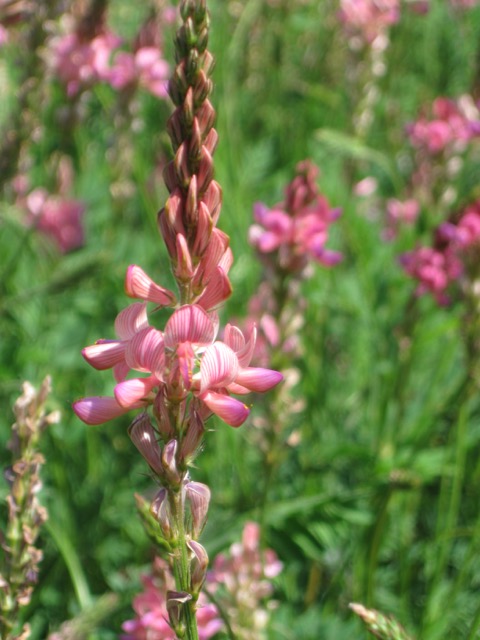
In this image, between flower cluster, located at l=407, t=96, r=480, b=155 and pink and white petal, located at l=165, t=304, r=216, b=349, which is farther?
flower cluster, located at l=407, t=96, r=480, b=155

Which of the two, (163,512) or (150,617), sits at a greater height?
(163,512)

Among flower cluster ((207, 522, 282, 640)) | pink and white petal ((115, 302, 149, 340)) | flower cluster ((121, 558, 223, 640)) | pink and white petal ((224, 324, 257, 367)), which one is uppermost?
pink and white petal ((115, 302, 149, 340))

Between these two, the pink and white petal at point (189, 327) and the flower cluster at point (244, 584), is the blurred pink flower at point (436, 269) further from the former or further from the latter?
the pink and white petal at point (189, 327)

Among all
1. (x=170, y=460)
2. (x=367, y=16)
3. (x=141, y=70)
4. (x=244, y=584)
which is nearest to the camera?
(x=170, y=460)

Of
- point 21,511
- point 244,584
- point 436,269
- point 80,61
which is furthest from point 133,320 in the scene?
point 80,61

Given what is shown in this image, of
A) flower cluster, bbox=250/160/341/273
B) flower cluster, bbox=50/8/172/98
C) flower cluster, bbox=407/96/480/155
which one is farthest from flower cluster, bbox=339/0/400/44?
flower cluster, bbox=250/160/341/273

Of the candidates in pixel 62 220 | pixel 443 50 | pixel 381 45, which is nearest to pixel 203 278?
pixel 62 220

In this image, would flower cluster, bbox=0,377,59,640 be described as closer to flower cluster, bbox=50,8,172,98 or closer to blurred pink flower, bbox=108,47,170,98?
flower cluster, bbox=50,8,172,98

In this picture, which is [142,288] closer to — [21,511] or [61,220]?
[21,511]
